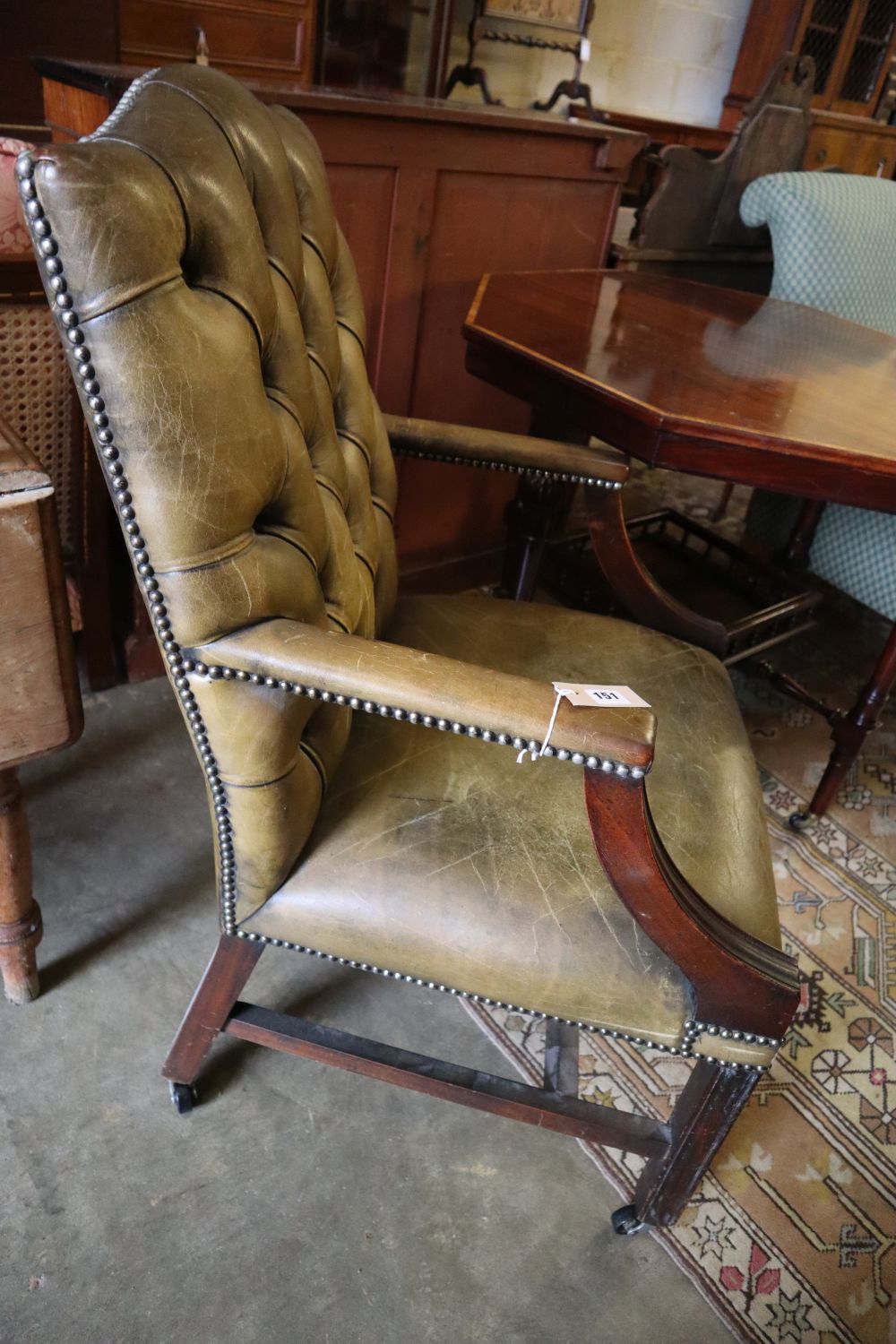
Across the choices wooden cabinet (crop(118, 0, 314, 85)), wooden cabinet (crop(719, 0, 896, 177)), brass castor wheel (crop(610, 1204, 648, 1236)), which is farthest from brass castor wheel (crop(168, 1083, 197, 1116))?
wooden cabinet (crop(719, 0, 896, 177))

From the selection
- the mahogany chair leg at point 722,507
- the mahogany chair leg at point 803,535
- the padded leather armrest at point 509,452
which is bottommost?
the mahogany chair leg at point 722,507

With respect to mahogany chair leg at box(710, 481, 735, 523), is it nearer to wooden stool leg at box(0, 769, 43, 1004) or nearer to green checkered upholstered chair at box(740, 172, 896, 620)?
green checkered upholstered chair at box(740, 172, 896, 620)

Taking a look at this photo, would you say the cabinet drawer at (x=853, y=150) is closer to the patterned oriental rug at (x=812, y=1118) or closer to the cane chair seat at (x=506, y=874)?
the patterned oriental rug at (x=812, y=1118)

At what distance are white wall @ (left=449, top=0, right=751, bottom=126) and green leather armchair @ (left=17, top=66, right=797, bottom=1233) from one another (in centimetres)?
311

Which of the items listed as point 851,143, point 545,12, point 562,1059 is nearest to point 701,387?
point 562,1059

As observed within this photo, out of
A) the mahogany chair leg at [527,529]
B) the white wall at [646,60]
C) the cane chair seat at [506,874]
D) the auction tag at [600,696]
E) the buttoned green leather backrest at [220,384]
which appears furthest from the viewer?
the white wall at [646,60]

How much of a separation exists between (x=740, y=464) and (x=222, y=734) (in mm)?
833

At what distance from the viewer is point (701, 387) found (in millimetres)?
1396

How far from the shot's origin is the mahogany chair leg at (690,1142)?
94 centimetres

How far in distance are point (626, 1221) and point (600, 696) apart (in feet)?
2.29

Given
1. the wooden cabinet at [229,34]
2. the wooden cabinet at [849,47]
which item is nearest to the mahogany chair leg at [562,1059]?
the wooden cabinet at [229,34]

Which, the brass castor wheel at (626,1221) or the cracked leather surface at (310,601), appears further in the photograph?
the brass castor wheel at (626,1221)

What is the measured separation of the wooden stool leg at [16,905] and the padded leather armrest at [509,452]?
2.18 feet

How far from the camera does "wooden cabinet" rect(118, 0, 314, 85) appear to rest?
2660 millimetres
